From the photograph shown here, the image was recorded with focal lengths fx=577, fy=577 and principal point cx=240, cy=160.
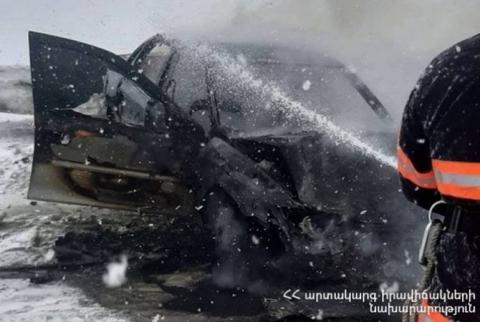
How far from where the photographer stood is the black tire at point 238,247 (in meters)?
3.75

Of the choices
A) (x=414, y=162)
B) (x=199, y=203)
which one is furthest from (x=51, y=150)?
(x=414, y=162)

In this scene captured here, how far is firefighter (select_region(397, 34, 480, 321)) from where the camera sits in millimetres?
1406

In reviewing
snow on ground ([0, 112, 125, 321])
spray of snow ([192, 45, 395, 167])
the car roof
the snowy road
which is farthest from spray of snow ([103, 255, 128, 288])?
the car roof

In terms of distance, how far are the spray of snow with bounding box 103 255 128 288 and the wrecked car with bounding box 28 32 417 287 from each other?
0.45 meters

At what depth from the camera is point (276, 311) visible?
359cm

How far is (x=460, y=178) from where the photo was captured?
1410mm

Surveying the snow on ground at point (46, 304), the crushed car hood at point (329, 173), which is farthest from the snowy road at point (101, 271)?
the crushed car hood at point (329, 173)

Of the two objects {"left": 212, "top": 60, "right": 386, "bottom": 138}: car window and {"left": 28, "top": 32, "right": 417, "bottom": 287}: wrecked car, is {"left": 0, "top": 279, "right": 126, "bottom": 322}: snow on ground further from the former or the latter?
{"left": 212, "top": 60, "right": 386, "bottom": 138}: car window

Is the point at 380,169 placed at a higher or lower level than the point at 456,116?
lower

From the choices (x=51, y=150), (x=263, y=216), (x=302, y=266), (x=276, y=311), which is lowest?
(x=276, y=311)

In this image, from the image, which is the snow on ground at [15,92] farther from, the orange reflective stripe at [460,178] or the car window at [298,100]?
the orange reflective stripe at [460,178]

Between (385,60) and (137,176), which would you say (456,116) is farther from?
(385,60)

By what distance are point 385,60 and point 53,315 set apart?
17.0 ft

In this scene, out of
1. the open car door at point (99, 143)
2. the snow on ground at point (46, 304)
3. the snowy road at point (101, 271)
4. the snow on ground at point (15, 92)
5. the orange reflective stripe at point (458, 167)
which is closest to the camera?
the orange reflective stripe at point (458, 167)
